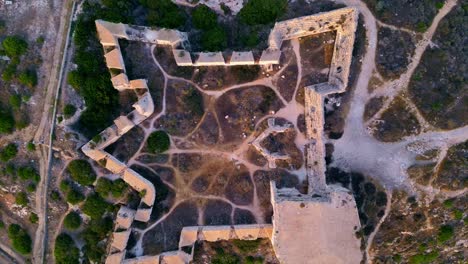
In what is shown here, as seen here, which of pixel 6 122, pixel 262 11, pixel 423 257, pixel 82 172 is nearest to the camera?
pixel 82 172

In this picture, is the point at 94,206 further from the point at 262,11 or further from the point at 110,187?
the point at 262,11

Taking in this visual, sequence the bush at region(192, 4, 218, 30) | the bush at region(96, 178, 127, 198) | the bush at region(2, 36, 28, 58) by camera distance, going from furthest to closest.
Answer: the bush at region(192, 4, 218, 30) < the bush at region(96, 178, 127, 198) < the bush at region(2, 36, 28, 58)

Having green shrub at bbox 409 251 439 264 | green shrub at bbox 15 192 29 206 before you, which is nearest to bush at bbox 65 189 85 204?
green shrub at bbox 15 192 29 206

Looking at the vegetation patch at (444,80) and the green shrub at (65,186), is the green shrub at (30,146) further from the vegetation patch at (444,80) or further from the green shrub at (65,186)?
the vegetation patch at (444,80)

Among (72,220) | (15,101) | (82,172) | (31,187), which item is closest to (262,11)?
(82,172)

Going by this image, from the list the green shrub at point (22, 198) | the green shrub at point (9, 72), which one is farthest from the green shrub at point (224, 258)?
the green shrub at point (9, 72)

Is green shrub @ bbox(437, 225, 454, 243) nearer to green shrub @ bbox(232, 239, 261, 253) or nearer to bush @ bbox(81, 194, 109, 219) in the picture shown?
green shrub @ bbox(232, 239, 261, 253)
